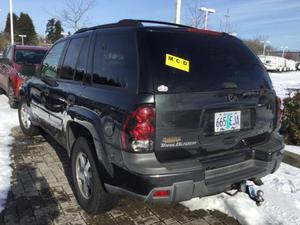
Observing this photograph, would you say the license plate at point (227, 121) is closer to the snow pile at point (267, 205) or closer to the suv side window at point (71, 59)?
the snow pile at point (267, 205)

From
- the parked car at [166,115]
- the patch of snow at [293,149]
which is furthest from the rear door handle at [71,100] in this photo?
the patch of snow at [293,149]

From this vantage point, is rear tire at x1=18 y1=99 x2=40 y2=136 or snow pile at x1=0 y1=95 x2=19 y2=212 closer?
snow pile at x1=0 y1=95 x2=19 y2=212

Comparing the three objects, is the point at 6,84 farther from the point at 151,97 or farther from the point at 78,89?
the point at 151,97

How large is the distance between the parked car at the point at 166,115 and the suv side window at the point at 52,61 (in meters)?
0.91

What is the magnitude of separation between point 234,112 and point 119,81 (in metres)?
1.08

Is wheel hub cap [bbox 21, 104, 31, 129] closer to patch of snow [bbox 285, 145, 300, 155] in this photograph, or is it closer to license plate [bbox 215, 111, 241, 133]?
license plate [bbox 215, 111, 241, 133]

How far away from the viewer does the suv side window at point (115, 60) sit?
291 cm

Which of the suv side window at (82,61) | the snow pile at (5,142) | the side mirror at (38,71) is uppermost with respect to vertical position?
the suv side window at (82,61)

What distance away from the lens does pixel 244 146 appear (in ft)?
10.7

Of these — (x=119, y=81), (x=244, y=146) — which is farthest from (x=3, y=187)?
(x=244, y=146)

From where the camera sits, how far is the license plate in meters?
3.00

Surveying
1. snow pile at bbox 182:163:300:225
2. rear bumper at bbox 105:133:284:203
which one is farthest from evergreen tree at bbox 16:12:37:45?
rear bumper at bbox 105:133:284:203

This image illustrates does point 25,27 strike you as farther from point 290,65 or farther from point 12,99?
point 12,99

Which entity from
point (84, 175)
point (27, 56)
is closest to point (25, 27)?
point (27, 56)
